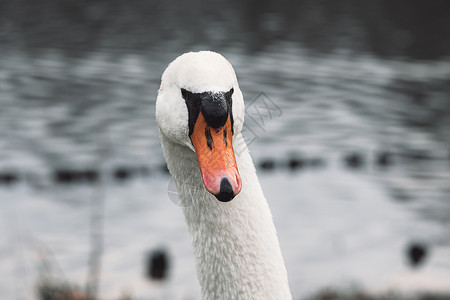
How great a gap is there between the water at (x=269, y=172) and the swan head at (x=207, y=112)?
1.11m

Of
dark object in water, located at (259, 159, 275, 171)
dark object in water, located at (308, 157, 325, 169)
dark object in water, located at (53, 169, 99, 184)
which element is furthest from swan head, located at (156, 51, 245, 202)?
dark object in water, located at (308, 157, 325, 169)

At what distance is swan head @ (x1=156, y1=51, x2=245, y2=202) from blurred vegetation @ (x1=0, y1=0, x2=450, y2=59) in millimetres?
18913

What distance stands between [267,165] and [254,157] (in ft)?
1.81

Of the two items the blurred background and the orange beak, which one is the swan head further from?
the blurred background

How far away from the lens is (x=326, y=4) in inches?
1323

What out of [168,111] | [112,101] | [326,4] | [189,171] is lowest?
[189,171]

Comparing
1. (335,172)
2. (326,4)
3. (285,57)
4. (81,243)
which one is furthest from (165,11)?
(81,243)

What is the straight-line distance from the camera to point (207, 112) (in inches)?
94.3

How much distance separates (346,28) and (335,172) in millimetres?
15846

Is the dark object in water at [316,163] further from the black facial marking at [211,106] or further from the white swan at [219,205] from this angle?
the black facial marking at [211,106]

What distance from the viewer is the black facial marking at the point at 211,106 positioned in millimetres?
2395

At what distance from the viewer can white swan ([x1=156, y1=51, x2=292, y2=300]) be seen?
8.11ft

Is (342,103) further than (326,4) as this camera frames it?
No

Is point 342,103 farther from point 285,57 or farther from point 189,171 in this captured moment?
point 189,171
